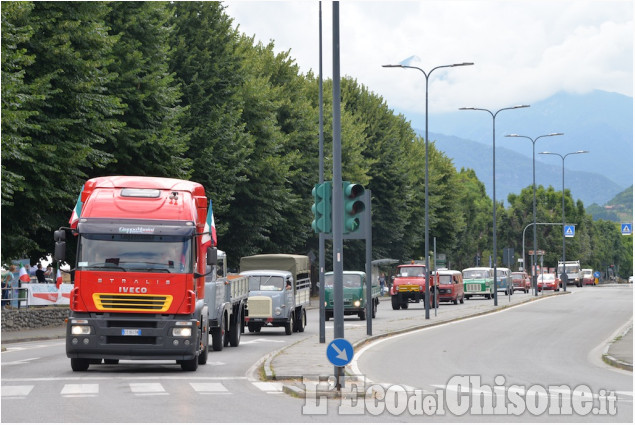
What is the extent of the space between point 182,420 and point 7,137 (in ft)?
69.5

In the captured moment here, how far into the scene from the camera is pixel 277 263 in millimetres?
45812

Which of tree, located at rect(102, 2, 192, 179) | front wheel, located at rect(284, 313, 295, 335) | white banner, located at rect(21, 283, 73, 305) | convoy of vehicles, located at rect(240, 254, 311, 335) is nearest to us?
convoy of vehicles, located at rect(240, 254, 311, 335)

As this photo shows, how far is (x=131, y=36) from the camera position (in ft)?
150

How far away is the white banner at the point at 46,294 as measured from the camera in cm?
4175

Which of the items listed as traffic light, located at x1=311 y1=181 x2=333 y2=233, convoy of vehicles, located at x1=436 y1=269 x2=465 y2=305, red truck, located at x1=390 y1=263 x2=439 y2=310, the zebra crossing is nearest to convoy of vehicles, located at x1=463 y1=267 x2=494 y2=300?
convoy of vehicles, located at x1=436 y1=269 x2=465 y2=305

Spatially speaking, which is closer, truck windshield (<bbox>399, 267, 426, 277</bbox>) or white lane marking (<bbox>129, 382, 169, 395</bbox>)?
white lane marking (<bbox>129, 382, 169, 395</bbox>)

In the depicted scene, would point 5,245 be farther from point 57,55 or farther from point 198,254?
point 198,254

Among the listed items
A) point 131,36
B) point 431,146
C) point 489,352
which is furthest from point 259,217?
point 431,146

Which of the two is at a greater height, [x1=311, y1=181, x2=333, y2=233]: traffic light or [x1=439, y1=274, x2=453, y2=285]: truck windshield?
[x1=311, y1=181, x2=333, y2=233]: traffic light

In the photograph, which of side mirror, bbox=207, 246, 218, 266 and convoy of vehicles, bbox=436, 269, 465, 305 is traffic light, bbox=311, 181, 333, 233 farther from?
convoy of vehicles, bbox=436, 269, 465, 305

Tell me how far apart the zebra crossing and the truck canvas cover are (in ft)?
84.3

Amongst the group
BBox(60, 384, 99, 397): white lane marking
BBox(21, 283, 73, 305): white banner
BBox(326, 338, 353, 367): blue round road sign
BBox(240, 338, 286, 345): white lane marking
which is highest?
BBox(21, 283, 73, 305): white banner

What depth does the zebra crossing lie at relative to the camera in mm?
17286

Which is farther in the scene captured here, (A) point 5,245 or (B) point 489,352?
(A) point 5,245
